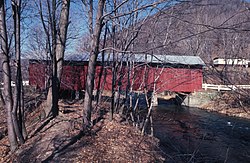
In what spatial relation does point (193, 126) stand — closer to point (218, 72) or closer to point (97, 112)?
point (97, 112)

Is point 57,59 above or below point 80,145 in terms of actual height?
above

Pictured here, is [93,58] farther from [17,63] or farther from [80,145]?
[80,145]

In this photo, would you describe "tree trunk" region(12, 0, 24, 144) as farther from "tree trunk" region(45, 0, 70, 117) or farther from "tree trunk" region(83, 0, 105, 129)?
"tree trunk" region(45, 0, 70, 117)

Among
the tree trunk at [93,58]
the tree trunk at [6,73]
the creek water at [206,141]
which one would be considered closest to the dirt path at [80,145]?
the tree trunk at [6,73]

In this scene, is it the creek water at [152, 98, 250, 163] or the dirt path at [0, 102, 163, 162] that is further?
the creek water at [152, 98, 250, 163]

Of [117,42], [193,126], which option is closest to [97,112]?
[117,42]

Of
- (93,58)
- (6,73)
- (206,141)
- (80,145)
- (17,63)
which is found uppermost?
(93,58)

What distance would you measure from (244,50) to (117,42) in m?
6.55

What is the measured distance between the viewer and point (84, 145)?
5.42m

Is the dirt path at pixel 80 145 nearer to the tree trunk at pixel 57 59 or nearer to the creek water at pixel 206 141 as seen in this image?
the tree trunk at pixel 57 59

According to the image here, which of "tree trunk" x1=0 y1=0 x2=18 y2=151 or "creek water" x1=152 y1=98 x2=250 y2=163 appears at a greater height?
"tree trunk" x1=0 y1=0 x2=18 y2=151

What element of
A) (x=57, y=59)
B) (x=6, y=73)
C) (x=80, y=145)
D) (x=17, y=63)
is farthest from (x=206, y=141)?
(x=6, y=73)

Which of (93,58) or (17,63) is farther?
(93,58)

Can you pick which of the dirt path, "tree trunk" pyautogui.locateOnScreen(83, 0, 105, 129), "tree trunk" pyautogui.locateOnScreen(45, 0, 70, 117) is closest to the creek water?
the dirt path
